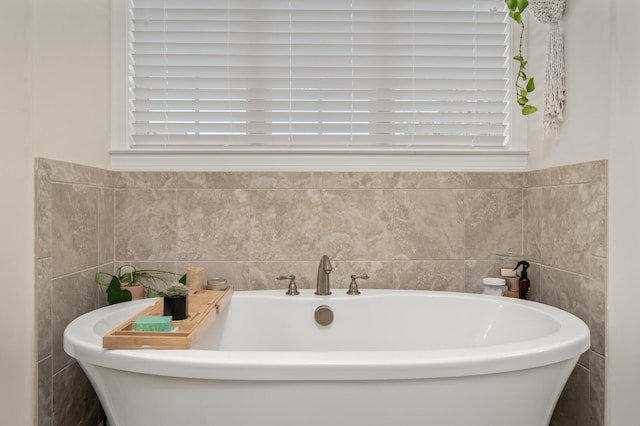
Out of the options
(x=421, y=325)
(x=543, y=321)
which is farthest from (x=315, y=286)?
(x=543, y=321)

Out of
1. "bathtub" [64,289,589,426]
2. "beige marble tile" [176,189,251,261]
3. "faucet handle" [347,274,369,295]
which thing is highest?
"beige marble tile" [176,189,251,261]

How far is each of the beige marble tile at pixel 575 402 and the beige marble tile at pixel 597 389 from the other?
26mm

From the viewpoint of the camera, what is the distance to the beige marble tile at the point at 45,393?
4.26 feet

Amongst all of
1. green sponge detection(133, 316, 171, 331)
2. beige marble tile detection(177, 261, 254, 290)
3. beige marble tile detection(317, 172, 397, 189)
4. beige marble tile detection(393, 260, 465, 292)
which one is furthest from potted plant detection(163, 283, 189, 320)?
beige marble tile detection(393, 260, 465, 292)

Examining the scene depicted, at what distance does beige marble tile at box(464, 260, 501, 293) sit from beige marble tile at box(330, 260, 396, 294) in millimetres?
350

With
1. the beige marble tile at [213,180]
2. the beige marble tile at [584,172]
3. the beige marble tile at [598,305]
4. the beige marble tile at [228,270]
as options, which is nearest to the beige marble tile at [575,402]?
the beige marble tile at [598,305]

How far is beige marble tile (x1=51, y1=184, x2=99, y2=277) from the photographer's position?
4.64ft

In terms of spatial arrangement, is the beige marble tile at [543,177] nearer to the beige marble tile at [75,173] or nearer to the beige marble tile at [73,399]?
the beige marble tile at [75,173]

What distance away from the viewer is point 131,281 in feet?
5.92

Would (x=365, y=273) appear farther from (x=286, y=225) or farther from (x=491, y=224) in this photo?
(x=491, y=224)

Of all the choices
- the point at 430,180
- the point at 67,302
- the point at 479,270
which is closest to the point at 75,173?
the point at 67,302

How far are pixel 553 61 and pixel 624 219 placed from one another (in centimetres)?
72

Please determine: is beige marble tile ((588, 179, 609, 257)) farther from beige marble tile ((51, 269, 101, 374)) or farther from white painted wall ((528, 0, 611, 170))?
beige marble tile ((51, 269, 101, 374))

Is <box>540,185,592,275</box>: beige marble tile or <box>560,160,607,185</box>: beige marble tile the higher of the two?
<box>560,160,607,185</box>: beige marble tile
